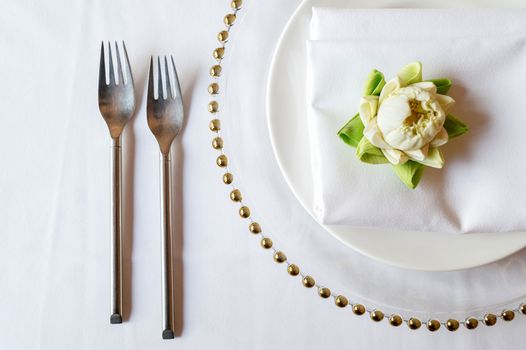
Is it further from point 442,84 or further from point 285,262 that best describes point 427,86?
point 285,262

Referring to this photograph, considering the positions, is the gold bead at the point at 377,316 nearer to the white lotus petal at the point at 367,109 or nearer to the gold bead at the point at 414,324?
the gold bead at the point at 414,324

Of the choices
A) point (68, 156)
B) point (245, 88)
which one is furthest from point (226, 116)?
point (68, 156)

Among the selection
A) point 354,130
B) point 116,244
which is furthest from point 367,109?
point 116,244

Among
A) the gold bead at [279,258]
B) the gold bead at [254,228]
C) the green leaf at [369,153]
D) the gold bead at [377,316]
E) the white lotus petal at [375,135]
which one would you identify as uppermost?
the white lotus petal at [375,135]

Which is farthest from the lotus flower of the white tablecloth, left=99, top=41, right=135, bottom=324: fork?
left=99, top=41, right=135, bottom=324: fork

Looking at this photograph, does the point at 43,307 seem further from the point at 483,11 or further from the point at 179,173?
the point at 483,11

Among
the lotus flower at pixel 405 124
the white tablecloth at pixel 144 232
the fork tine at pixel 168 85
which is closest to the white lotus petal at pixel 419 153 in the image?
the lotus flower at pixel 405 124

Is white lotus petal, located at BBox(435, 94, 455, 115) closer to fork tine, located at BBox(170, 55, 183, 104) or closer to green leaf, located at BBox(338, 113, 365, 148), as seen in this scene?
green leaf, located at BBox(338, 113, 365, 148)
